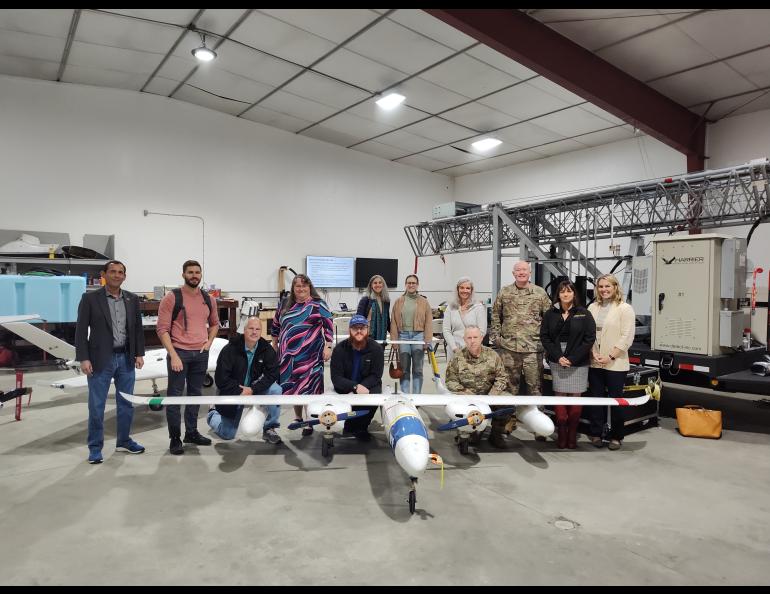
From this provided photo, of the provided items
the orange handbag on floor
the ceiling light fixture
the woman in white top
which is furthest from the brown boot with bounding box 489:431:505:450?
the ceiling light fixture

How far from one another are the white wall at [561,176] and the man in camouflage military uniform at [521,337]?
689 cm

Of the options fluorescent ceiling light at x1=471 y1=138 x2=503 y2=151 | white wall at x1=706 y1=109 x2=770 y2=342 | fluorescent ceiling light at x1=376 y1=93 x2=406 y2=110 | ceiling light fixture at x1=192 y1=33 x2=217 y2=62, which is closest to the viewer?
ceiling light fixture at x1=192 y1=33 x2=217 y2=62

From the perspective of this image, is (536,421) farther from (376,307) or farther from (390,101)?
(390,101)

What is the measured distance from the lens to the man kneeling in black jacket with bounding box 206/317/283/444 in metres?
4.80

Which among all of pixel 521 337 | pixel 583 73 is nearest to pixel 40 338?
pixel 521 337

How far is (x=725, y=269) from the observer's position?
5531mm

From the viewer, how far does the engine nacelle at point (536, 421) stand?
14.9 feet

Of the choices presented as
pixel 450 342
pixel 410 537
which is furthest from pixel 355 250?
pixel 410 537

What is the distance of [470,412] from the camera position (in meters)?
4.22

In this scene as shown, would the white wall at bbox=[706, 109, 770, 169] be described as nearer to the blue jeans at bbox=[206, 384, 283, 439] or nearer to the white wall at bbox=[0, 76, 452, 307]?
the white wall at bbox=[0, 76, 452, 307]

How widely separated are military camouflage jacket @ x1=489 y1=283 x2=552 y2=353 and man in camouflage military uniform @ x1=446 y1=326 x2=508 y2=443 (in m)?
0.30

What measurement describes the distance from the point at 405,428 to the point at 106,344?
288cm

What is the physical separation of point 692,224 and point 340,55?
20.6 ft

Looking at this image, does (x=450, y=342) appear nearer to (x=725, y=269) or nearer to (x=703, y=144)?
(x=725, y=269)
